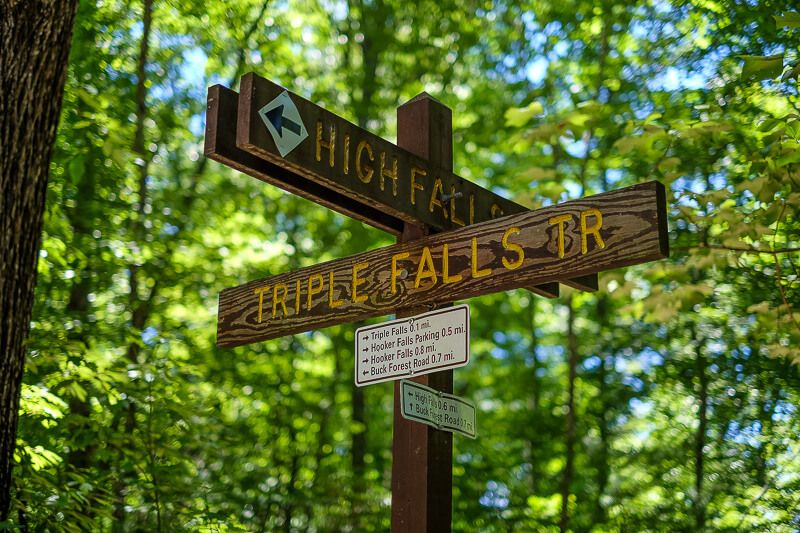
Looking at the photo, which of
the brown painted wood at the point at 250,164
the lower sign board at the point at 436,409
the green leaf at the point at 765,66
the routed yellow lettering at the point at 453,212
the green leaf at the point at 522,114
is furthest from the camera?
the green leaf at the point at 522,114

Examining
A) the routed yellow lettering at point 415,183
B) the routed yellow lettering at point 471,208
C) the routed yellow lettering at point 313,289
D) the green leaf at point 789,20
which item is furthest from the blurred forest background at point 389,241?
the routed yellow lettering at point 313,289

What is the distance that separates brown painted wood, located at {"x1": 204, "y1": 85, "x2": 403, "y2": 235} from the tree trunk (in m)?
1.57

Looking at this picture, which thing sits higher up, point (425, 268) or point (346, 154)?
point (346, 154)

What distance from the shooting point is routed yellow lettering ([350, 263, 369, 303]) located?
3385mm

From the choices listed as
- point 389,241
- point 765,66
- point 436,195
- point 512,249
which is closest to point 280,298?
point 436,195

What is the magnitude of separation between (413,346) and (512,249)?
0.53m

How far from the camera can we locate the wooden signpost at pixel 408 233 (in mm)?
2844

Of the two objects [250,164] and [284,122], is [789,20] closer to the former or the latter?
[284,122]

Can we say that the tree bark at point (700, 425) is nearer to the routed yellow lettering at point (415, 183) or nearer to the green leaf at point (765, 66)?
the green leaf at point (765, 66)

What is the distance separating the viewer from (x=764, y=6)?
6.73 m

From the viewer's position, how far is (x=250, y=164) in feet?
9.84

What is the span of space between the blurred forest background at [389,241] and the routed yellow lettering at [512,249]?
64.4 inches

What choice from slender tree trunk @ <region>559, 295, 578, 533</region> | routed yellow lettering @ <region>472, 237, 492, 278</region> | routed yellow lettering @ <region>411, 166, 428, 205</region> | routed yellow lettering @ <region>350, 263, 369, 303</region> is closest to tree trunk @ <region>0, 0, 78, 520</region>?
routed yellow lettering @ <region>350, 263, 369, 303</region>

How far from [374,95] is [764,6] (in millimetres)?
6855
